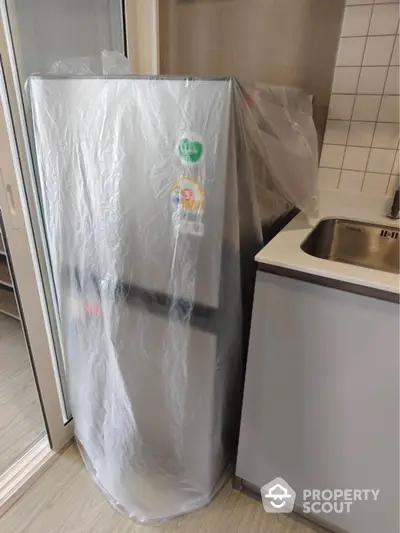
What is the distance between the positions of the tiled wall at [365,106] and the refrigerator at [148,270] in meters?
0.68

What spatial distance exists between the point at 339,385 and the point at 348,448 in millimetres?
226

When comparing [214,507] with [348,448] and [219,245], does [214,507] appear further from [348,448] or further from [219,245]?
[219,245]

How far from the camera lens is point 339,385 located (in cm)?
101

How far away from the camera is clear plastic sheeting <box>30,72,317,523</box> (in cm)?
88

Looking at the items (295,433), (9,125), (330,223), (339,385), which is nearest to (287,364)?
(339,385)

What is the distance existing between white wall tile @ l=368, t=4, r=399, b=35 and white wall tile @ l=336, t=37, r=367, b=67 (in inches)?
1.8

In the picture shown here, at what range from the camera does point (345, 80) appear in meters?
1.37

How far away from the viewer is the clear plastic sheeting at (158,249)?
34.7 inches

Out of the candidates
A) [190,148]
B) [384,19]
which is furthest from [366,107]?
[190,148]

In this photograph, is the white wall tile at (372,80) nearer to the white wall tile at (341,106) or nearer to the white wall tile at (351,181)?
the white wall tile at (341,106)

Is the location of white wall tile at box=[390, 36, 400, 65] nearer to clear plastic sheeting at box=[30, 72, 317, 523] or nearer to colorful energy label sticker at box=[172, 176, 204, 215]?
clear plastic sheeting at box=[30, 72, 317, 523]

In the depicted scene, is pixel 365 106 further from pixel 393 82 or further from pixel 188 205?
pixel 188 205

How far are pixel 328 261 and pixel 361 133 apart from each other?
0.73 m

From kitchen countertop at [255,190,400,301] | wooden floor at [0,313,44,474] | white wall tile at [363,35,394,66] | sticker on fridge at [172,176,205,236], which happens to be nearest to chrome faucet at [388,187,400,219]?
kitchen countertop at [255,190,400,301]
